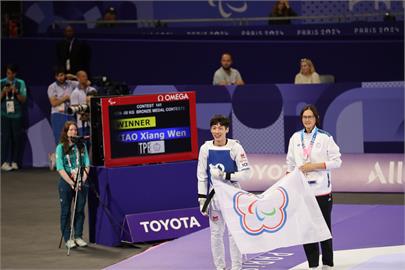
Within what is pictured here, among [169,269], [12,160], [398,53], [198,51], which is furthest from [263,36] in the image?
[169,269]

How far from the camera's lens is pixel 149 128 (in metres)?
13.1

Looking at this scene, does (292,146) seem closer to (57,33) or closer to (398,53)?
(398,53)

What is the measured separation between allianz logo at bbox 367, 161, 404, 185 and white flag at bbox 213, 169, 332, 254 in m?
6.24

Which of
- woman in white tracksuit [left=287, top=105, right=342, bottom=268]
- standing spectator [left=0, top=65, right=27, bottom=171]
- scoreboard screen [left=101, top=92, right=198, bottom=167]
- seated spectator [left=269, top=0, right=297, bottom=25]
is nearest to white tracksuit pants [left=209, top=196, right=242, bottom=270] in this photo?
woman in white tracksuit [left=287, top=105, right=342, bottom=268]

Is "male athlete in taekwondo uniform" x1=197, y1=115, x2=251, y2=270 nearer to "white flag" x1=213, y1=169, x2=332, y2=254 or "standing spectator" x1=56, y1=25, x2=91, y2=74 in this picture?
"white flag" x1=213, y1=169, x2=332, y2=254

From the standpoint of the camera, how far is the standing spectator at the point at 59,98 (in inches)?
717

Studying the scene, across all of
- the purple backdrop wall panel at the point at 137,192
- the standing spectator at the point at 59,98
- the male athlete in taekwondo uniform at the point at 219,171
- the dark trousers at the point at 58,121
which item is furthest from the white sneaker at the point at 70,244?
the dark trousers at the point at 58,121

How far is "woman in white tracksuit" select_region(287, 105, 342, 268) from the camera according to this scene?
10.1 meters

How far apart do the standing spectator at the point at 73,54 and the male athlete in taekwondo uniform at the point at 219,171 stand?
406 inches

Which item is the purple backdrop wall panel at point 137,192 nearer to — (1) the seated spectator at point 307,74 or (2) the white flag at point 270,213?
(2) the white flag at point 270,213

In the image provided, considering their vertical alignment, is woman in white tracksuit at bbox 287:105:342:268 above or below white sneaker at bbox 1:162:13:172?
above

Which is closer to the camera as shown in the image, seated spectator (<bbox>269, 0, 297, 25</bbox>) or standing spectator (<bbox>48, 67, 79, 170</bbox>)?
standing spectator (<bbox>48, 67, 79, 170</bbox>)

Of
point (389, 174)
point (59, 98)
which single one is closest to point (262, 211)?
point (389, 174)

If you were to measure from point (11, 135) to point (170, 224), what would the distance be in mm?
7089
